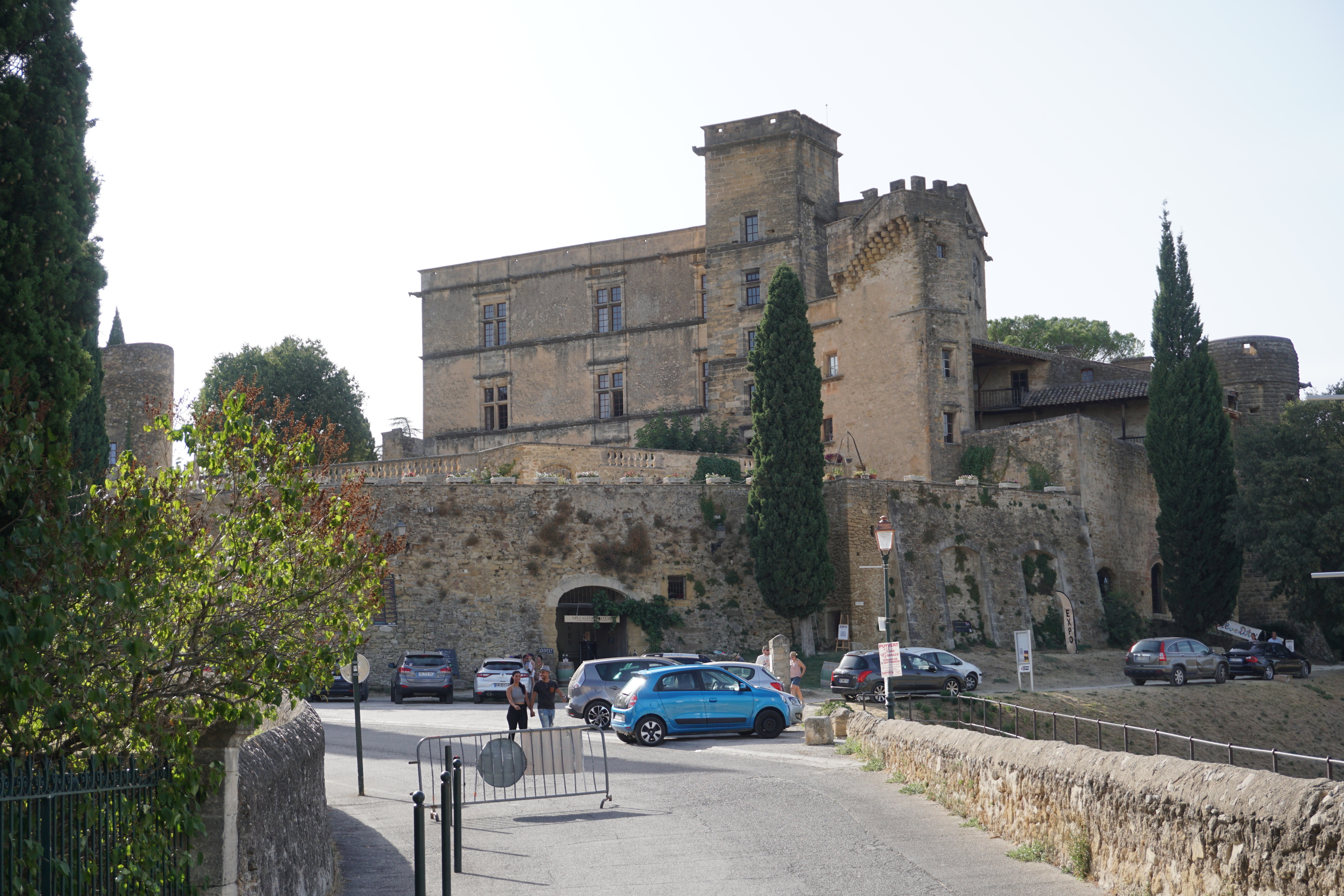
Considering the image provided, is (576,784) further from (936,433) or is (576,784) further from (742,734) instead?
(936,433)

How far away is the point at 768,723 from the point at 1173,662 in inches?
602

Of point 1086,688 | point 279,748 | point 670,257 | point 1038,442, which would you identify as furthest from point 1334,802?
point 670,257

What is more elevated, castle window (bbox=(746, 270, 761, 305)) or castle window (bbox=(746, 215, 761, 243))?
castle window (bbox=(746, 215, 761, 243))

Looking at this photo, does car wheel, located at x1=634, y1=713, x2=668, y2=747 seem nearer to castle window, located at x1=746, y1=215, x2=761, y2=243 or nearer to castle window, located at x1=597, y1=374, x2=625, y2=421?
castle window, located at x1=746, y1=215, x2=761, y2=243

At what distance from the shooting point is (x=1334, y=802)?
7.35 m

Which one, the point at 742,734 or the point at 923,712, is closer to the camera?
the point at 742,734

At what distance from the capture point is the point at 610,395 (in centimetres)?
5691

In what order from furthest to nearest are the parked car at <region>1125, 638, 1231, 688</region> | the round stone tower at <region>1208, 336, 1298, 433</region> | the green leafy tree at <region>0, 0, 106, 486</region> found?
the round stone tower at <region>1208, 336, 1298, 433</region>, the parked car at <region>1125, 638, 1231, 688</region>, the green leafy tree at <region>0, 0, 106, 486</region>

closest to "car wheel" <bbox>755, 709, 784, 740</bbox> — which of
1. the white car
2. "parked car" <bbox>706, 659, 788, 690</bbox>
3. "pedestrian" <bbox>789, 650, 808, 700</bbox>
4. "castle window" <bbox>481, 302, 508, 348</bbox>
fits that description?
"parked car" <bbox>706, 659, 788, 690</bbox>

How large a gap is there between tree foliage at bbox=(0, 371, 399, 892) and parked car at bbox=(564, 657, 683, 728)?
16134mm

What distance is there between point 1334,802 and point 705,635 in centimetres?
3250

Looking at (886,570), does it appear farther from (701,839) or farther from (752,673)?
(701,839)

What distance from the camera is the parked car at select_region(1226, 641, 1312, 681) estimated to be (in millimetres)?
36031

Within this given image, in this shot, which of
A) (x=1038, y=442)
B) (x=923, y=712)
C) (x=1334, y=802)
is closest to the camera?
(x=1334, y=802)
